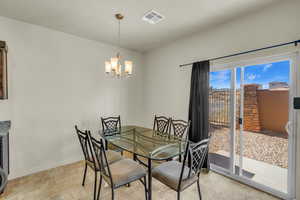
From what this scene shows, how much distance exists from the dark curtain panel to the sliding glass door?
8.8 inches

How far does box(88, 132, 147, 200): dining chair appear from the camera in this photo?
165 centimetres

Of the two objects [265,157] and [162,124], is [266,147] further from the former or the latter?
[162,124]

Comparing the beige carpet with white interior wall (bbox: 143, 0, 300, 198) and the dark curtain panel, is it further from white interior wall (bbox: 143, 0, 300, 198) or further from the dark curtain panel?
white interior wall (bbox: 143, 0, 300, 198)

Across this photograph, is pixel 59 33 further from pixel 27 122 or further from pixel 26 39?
pixel 27 122

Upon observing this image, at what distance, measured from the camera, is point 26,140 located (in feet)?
8.47

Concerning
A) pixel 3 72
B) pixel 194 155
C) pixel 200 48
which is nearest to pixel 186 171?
pixel 194 155

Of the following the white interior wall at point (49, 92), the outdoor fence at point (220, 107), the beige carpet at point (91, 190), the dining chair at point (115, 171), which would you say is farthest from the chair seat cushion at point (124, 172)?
the outdoor fence at point (220, 107)

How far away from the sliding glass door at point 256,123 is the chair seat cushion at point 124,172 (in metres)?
1.66

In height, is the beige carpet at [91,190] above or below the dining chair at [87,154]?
below

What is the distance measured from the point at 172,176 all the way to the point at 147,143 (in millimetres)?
594

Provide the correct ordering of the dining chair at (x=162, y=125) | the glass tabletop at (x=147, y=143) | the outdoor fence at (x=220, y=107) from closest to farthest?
the glass tabletop at (x=147, y=143) < the outdoor fence at (x=220, y=107) < the dining chair at (x=162, y=125)

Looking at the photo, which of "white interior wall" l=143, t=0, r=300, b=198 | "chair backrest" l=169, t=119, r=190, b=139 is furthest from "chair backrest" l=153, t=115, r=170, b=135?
"white interior wall" l=143, t=0, r=300, b=198

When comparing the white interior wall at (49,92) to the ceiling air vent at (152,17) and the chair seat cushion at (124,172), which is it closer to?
the ceiling air vent at (152,17)

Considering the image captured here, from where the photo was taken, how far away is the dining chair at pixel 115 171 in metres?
1.65
